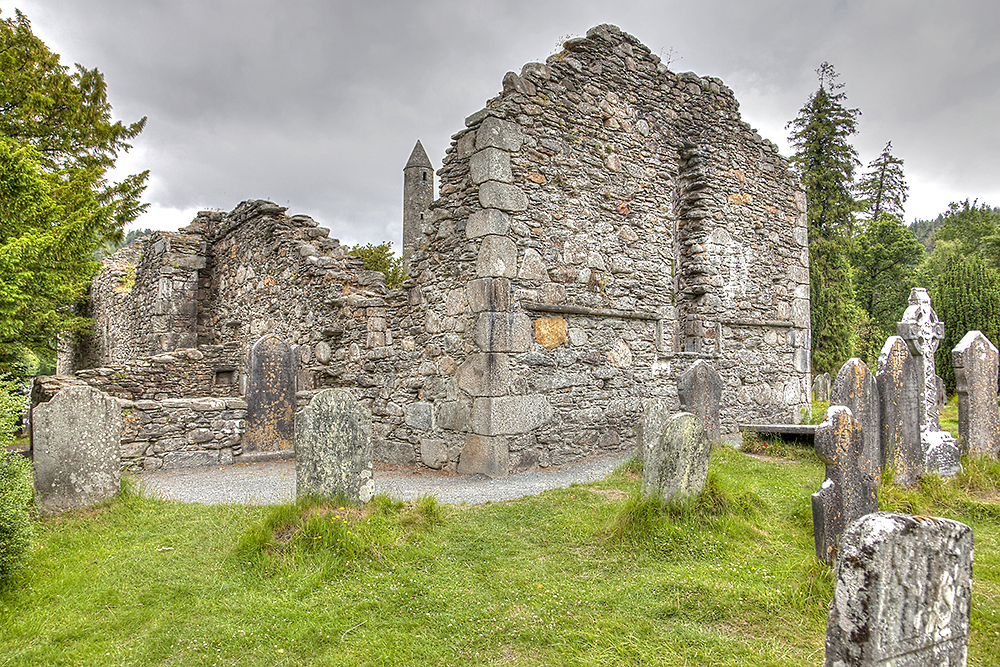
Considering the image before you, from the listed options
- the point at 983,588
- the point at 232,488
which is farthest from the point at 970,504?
the point at 232,488

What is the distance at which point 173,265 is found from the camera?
1205cm

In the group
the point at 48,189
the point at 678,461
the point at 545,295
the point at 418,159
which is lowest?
the point at 678,461

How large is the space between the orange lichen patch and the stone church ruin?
2 cm

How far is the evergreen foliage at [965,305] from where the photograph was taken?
1534cm

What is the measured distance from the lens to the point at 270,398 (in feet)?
29.0

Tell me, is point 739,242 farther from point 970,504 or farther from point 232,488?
point 232,488

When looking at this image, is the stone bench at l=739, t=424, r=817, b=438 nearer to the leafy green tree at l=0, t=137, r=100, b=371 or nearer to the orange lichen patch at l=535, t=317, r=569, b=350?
the orange lichen patch at l=535, t=317, r=569, b=350

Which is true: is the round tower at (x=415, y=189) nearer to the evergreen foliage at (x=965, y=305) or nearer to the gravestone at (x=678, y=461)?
the evergreen foliage at (x=965, y=305)

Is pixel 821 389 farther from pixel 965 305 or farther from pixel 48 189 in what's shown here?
pixel 48 189

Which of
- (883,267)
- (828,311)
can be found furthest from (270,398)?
(883,267)

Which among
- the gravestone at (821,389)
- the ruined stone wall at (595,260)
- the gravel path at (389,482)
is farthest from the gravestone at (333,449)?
the gravestone at (821,389)

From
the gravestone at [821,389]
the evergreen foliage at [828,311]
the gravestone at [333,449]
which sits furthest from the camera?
the evergreen foliage at [828,311]

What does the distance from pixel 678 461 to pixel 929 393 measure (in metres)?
3.60

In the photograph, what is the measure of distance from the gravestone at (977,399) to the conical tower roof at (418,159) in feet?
90.6
